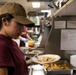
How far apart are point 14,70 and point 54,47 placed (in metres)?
1.30

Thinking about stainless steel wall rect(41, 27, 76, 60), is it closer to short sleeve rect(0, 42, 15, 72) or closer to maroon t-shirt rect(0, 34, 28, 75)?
maroon t-shirt rect(0, 34, 28, 75)

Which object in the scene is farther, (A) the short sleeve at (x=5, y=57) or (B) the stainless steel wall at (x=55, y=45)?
(B) the stainless steel wall at (x=55, y=45)

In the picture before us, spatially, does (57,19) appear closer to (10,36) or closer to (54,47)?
(54,47)

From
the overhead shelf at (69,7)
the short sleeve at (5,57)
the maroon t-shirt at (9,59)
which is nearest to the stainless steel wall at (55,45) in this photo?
the overhead shelf at (69,7)

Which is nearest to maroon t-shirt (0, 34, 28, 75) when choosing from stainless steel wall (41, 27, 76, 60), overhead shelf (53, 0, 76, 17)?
overhead shelf (53, 0, 76, 17)

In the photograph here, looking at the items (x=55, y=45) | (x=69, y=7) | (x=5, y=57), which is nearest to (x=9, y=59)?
(x=5, y=57)

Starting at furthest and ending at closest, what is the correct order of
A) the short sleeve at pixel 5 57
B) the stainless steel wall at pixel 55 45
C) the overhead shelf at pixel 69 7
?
the stainless steel wall at pixel 55 45
the overhead shelf at pixel 69 7
the short sleeve at pixel 5 57

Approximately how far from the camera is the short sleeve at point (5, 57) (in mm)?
1127

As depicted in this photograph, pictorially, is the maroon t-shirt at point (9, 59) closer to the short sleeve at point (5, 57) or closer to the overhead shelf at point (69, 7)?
the short sleeve at point (5, 57)

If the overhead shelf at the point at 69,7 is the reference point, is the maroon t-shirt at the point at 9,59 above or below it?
below

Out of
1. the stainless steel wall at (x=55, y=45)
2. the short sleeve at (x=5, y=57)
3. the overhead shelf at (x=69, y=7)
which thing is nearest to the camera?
the short sleeve at (x=5, y=57)

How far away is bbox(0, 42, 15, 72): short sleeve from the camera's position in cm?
113

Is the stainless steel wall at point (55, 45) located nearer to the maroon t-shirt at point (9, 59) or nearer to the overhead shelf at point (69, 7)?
the overhead shelf at point (69, 7)

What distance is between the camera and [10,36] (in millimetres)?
1302
